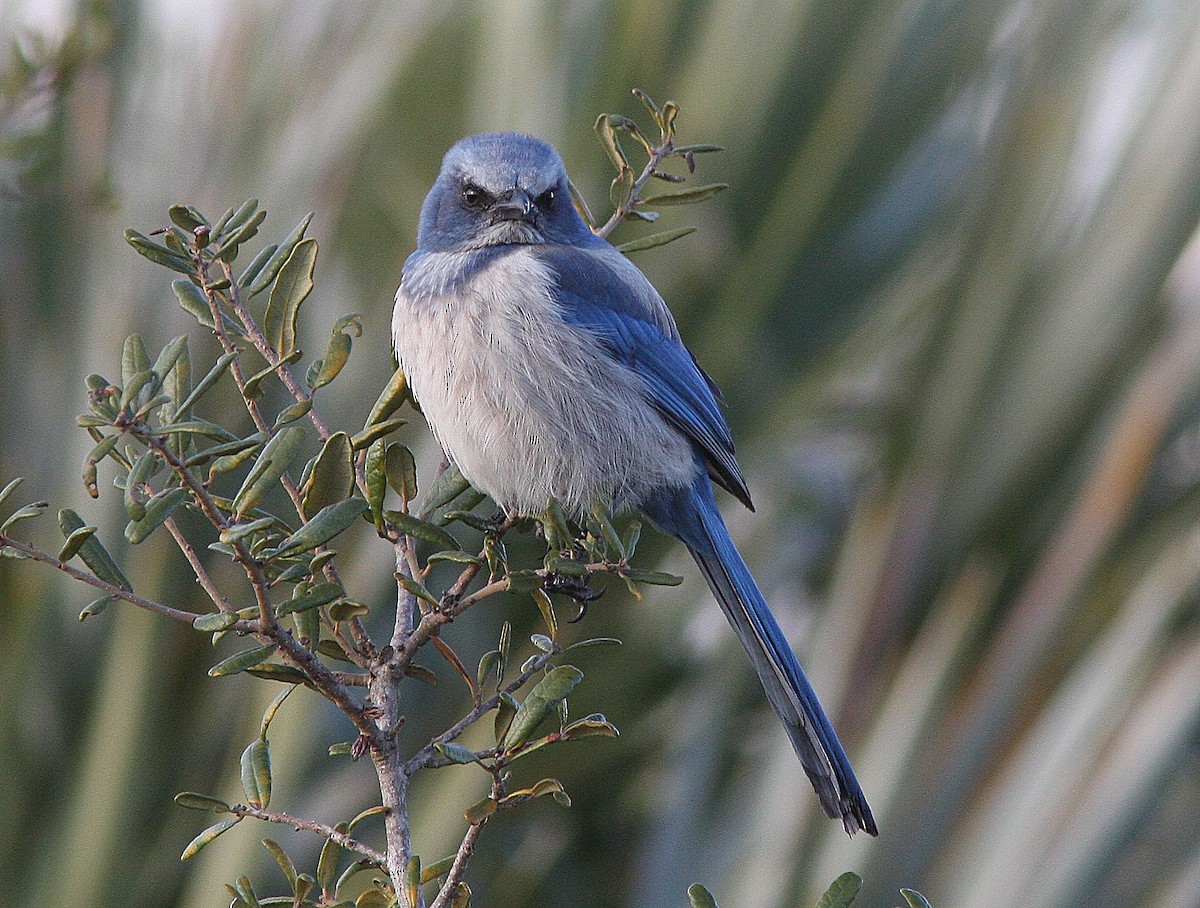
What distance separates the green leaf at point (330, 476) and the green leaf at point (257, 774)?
21 centimetres

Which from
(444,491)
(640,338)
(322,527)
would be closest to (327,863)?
(322,527)

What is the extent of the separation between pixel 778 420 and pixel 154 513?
2259mm

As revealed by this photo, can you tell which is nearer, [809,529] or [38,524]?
[38,524]

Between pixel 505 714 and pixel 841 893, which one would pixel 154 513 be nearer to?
pixel 505 714

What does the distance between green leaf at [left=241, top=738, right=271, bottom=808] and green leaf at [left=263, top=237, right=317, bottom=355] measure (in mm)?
380

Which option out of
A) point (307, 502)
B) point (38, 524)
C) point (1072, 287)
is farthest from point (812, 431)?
point (307, 502)

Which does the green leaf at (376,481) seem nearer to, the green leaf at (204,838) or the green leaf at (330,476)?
the green leaf at (330,476)

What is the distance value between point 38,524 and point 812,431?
1937 mm

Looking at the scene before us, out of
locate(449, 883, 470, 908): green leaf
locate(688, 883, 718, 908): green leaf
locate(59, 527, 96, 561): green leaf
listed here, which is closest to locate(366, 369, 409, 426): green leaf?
locate(59, 527, 96, 561): green leaf

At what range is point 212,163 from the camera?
11.2 feet

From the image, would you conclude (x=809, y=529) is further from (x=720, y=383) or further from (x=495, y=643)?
(x=495, y=643)

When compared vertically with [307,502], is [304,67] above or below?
below

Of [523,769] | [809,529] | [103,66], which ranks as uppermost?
[103,66]

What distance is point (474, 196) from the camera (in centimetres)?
208
